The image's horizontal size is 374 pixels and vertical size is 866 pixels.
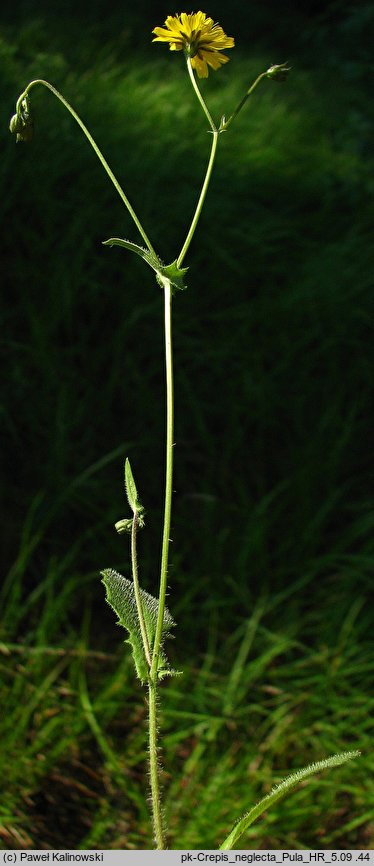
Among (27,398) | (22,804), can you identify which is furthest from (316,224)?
(22,804)

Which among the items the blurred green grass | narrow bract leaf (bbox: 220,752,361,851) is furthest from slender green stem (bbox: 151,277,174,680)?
the blurred green grass

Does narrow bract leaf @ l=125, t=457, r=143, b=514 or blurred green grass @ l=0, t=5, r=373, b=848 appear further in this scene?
blurred green grass @ l=0, t=5, r=373, b=848

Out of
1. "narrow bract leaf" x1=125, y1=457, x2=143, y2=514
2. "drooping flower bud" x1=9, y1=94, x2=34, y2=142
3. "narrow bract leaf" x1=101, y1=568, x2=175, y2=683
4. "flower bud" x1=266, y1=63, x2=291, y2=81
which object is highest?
"flower bud" x1=266, y1=63, x2=291, y2=81

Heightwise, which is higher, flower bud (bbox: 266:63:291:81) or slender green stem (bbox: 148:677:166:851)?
flower bud (bbox: 266:63:291:81)

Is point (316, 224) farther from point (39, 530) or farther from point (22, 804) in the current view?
point (22, 804)

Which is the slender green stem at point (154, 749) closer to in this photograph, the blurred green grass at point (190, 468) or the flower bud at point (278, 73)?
→ the flower bud at point (278, 73)

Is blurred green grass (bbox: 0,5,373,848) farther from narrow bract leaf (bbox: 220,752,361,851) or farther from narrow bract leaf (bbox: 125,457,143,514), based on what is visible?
narrow bract leaf (bbox: 125,457,143,514)

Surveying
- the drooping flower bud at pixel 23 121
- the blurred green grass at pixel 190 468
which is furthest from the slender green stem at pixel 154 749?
the blurred green grass at pixel 190 468
